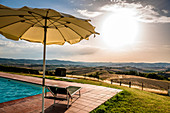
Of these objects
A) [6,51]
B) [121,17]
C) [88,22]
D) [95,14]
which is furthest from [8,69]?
[88,22]

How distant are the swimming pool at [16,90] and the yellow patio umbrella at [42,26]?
513cm

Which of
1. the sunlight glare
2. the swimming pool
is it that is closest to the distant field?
the sunlight glare

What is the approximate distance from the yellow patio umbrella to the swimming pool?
5.13 meters

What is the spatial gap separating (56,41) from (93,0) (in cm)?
546

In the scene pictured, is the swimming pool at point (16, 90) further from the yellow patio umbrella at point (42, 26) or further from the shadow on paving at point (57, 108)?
the yellow patio umbrella at point (42, 26)

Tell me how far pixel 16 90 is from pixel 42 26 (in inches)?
298

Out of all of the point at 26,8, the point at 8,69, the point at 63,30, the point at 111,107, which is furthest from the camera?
the point at 8,69

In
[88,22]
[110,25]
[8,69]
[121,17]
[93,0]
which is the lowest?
[8,69]

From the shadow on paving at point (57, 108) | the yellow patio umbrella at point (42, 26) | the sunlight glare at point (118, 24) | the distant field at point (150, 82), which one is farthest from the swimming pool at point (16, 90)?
the distant field at point (150, 82)

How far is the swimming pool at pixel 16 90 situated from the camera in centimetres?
746

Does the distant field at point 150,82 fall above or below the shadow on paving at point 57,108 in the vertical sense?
below

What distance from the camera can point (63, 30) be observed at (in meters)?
3.68

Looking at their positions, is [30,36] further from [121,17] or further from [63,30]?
[121,17]

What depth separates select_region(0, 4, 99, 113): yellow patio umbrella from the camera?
236 centimetres
